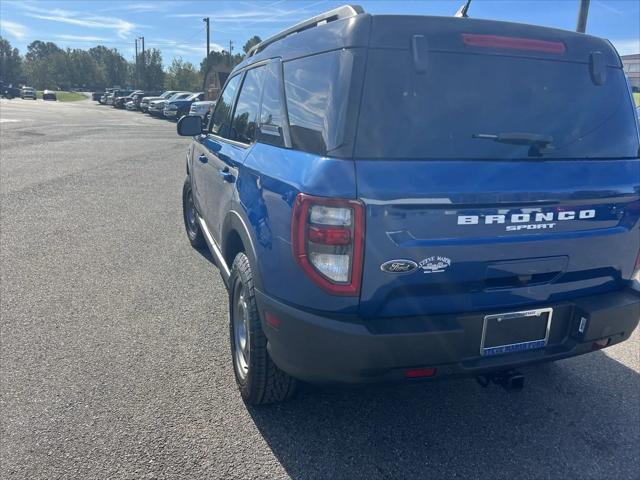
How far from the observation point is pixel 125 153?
1426 centimetres

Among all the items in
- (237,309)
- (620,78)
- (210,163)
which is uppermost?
(620,78)

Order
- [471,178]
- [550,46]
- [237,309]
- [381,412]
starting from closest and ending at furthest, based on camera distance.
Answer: [471,178]
[550,46]
[381,412]
[237,309]

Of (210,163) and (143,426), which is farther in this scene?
(210,163)

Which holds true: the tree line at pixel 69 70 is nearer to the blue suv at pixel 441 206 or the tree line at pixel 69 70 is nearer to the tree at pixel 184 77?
the tree at pixel 184 77

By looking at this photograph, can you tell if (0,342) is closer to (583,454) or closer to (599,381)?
(583,454)

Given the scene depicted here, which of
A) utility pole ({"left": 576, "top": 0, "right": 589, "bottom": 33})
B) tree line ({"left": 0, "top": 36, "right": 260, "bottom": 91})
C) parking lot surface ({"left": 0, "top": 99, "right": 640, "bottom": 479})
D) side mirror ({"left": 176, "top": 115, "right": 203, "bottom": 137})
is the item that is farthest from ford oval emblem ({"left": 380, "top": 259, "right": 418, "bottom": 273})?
tree line ({"left": 0, "top": 36, "right": 260, "bottom": 91})

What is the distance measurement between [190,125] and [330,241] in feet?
10.1

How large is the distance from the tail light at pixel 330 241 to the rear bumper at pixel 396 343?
0.58ft

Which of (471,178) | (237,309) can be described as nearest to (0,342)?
(237,309)

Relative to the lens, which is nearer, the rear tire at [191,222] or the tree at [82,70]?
the rear tire at [191,222]

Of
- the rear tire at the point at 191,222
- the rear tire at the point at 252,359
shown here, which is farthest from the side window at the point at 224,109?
the rear tire at the point at 252,359

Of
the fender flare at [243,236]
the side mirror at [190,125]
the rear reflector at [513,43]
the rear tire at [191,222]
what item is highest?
the rear reflector at [513,43]

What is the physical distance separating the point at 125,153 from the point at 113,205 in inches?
284

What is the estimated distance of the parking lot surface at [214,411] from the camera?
7.98ft
